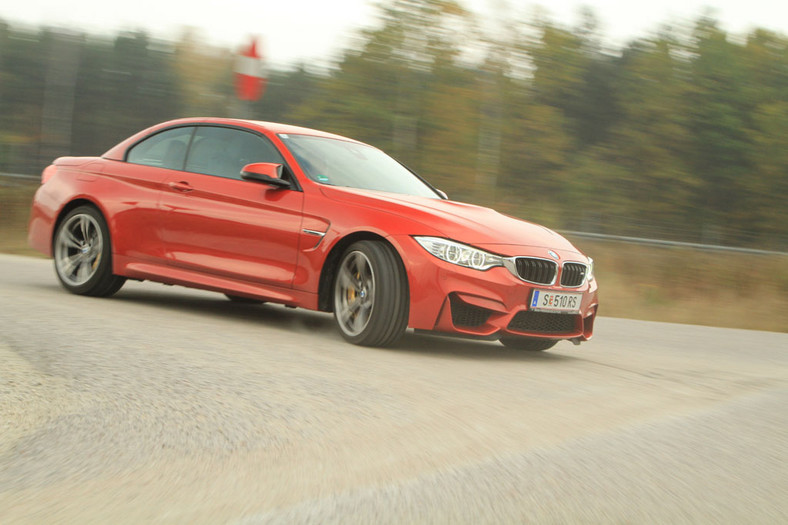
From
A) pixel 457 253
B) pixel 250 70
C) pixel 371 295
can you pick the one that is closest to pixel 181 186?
pixel 371 295

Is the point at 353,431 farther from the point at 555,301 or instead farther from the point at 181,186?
the point at 181,186

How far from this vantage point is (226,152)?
789cm

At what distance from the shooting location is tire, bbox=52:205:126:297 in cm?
817

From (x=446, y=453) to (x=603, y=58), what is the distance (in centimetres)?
6009

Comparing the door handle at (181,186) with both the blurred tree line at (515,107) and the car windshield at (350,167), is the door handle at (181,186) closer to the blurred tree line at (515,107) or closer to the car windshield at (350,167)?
the car windshield at (350,167)

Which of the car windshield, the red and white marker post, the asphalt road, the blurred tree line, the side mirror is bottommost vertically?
the asphalt road

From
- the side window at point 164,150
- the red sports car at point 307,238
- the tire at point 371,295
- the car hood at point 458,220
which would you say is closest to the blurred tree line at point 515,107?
the side window at point 164,150

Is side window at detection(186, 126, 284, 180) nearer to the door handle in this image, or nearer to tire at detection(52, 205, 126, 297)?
the door handle

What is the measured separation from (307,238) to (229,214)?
0.77 meters

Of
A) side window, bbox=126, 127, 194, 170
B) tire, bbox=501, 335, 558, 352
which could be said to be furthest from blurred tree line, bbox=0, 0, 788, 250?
tire, bbox=501, 335, 558, 352

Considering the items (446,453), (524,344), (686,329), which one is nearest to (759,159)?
Answer: (686,329)

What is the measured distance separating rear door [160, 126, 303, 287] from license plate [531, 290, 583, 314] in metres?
1.73

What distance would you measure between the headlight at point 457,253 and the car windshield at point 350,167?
1.18 m

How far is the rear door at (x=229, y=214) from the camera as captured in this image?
720 cm
